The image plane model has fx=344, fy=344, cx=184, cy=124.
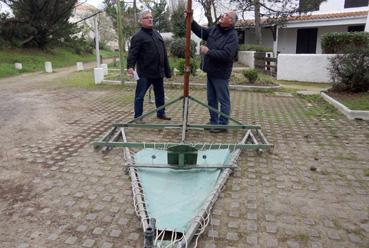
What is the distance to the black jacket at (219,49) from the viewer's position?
5.00 meters

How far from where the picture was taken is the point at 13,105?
7895 mm

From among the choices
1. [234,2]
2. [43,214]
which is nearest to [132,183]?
[43,214]

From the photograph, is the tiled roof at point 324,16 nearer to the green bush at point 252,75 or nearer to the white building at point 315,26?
the white building at point 315,26

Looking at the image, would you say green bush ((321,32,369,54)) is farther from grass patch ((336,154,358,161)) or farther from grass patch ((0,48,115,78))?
grass patch ((0,48,115,78))

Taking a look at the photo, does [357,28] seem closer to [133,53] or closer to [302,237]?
[133,53]

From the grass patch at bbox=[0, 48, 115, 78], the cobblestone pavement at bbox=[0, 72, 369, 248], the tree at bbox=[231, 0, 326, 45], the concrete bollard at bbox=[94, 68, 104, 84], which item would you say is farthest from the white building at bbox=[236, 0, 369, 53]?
the cobblestone pavement at bbox=[0, 72, 369, 248]

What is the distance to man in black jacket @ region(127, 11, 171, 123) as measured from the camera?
567 cm

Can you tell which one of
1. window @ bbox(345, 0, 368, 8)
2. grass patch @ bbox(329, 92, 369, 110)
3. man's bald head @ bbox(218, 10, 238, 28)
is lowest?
grass patch @ bbox(329, 92, 369, 110)

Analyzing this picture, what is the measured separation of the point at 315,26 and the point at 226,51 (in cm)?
1957

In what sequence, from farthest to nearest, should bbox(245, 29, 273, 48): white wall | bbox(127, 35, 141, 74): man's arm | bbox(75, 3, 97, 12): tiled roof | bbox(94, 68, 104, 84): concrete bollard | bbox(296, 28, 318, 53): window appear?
bbox(75, 3, 97, 12): tiled roof < bbox(245, 29, 273, 48): white wall < bbox(296, 28, 318, 53): window < bbox(94, 68, 104, 84): concrete bollard < bbox(127, 35, 141, 74): man's arm

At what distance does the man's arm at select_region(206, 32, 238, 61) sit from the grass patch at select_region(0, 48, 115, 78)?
1346cm

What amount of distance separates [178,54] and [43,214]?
15.1m

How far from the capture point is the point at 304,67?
12.0 metres

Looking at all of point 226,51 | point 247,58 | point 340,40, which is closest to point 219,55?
point 226,51
